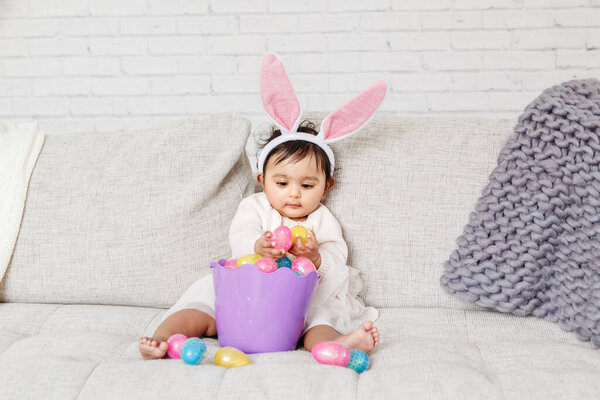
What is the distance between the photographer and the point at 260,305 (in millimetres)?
1276

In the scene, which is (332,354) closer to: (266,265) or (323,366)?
(323,366)

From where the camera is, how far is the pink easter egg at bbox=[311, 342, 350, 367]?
47.3 inches

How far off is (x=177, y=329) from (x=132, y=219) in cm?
36

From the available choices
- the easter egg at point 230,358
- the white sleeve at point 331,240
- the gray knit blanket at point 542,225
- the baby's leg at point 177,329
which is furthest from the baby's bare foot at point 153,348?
the gray knit blanket at point 542,225

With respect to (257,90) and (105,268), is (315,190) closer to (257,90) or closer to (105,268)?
(105,268)

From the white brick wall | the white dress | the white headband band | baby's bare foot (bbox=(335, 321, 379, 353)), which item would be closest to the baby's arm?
the white dress

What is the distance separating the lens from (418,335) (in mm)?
1404

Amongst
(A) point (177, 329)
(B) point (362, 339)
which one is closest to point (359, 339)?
(B) point (362, 339)

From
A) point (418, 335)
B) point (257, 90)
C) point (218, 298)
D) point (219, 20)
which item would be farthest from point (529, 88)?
point (218, 298)

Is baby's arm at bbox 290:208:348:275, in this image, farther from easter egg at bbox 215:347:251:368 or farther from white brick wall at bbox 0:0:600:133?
white brick wall at bbox 0:0:600:133

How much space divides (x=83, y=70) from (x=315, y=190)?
185 centimetres

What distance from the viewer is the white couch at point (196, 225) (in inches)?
57.4

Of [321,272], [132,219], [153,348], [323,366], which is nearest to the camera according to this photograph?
[323,366]

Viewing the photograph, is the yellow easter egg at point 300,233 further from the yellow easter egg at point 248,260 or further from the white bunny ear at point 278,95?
the white bunny ear at point 278,95
